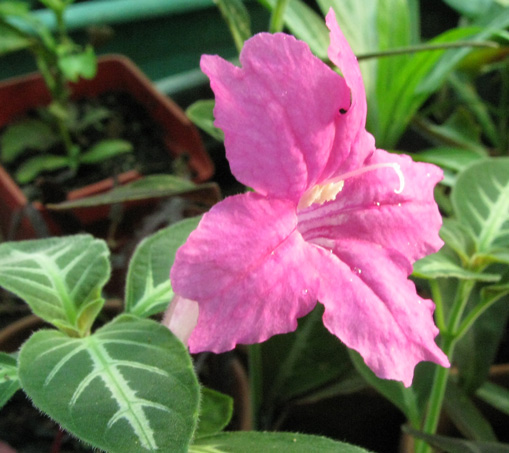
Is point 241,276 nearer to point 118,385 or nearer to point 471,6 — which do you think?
point 118,385

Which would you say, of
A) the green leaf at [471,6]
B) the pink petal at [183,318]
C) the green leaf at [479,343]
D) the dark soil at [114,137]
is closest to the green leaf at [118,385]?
the pink petal at [183,318]

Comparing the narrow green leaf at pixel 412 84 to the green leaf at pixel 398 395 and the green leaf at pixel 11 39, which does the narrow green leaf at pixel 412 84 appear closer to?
the green leaf at pixel 398 395

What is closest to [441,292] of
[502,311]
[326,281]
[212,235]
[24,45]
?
[502,311]

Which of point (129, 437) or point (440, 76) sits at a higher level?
point (129, 437)

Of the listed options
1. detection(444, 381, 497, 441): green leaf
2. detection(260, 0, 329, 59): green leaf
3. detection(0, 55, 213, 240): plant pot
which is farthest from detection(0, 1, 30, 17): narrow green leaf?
detection(444, 381, 497, 441): green leaf

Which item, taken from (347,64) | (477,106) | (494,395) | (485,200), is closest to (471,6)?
(477,106)

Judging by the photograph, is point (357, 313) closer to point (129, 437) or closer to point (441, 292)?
point (129, 437)

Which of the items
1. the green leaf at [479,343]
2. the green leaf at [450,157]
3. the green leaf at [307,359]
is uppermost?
the green leaf at [450,157]
